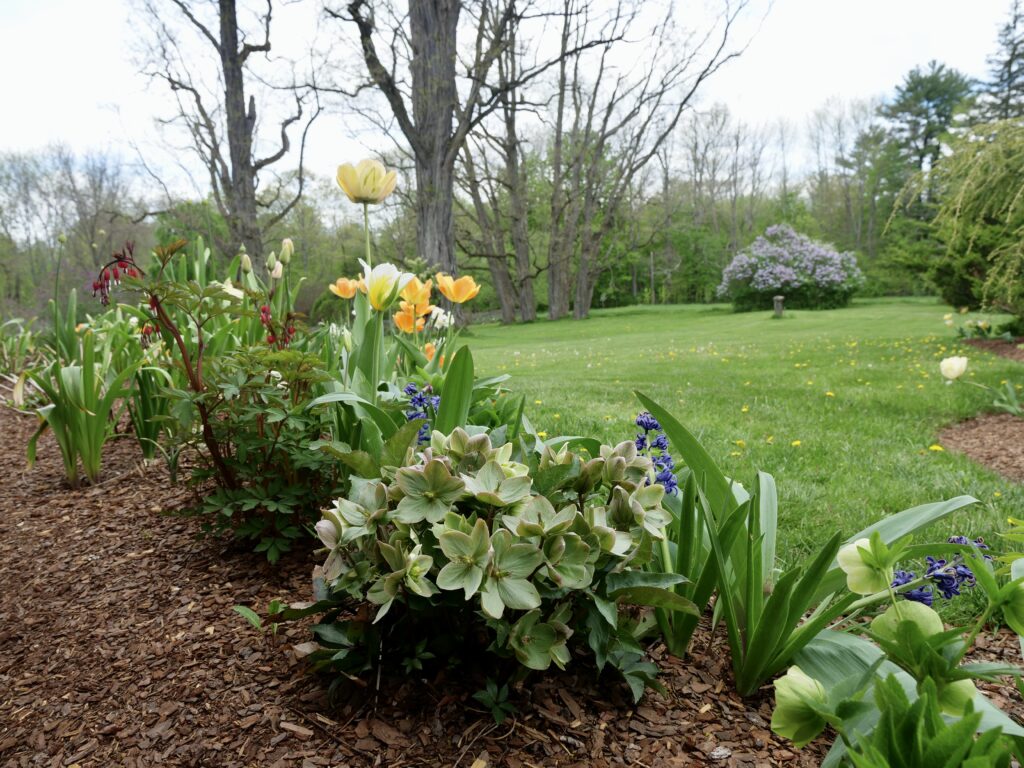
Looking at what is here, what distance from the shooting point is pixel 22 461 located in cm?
295

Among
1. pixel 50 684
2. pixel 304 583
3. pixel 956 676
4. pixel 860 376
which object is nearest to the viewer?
pixel 956 676

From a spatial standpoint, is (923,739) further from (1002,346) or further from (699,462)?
(1002,346)

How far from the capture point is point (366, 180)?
185cm

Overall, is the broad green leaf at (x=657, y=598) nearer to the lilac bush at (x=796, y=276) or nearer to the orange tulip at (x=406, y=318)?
the orange tulip at (x=406, y=318)

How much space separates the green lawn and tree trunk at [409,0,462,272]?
Answer: 3.13 meters

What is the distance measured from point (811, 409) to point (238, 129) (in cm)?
1116

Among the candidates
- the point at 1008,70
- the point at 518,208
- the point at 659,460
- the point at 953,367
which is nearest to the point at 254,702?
the point at 659,460

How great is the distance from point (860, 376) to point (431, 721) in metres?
5.41

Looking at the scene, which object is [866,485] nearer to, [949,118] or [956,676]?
[956,676]

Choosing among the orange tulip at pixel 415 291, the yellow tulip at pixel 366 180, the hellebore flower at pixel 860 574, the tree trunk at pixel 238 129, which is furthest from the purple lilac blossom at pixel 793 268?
the hellebore flower at pixel 860 574

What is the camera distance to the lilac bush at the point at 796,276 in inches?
723

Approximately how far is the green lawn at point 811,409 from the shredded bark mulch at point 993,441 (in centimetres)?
12

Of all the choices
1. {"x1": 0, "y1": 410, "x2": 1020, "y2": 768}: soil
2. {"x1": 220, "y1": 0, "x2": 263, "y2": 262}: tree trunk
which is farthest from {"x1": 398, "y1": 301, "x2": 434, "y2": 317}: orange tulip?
{"x1": 220, "y1": 0, "x2": 263, "y2": 262}: tree trunk

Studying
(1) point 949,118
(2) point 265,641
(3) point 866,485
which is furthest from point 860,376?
(1) point 949,118
